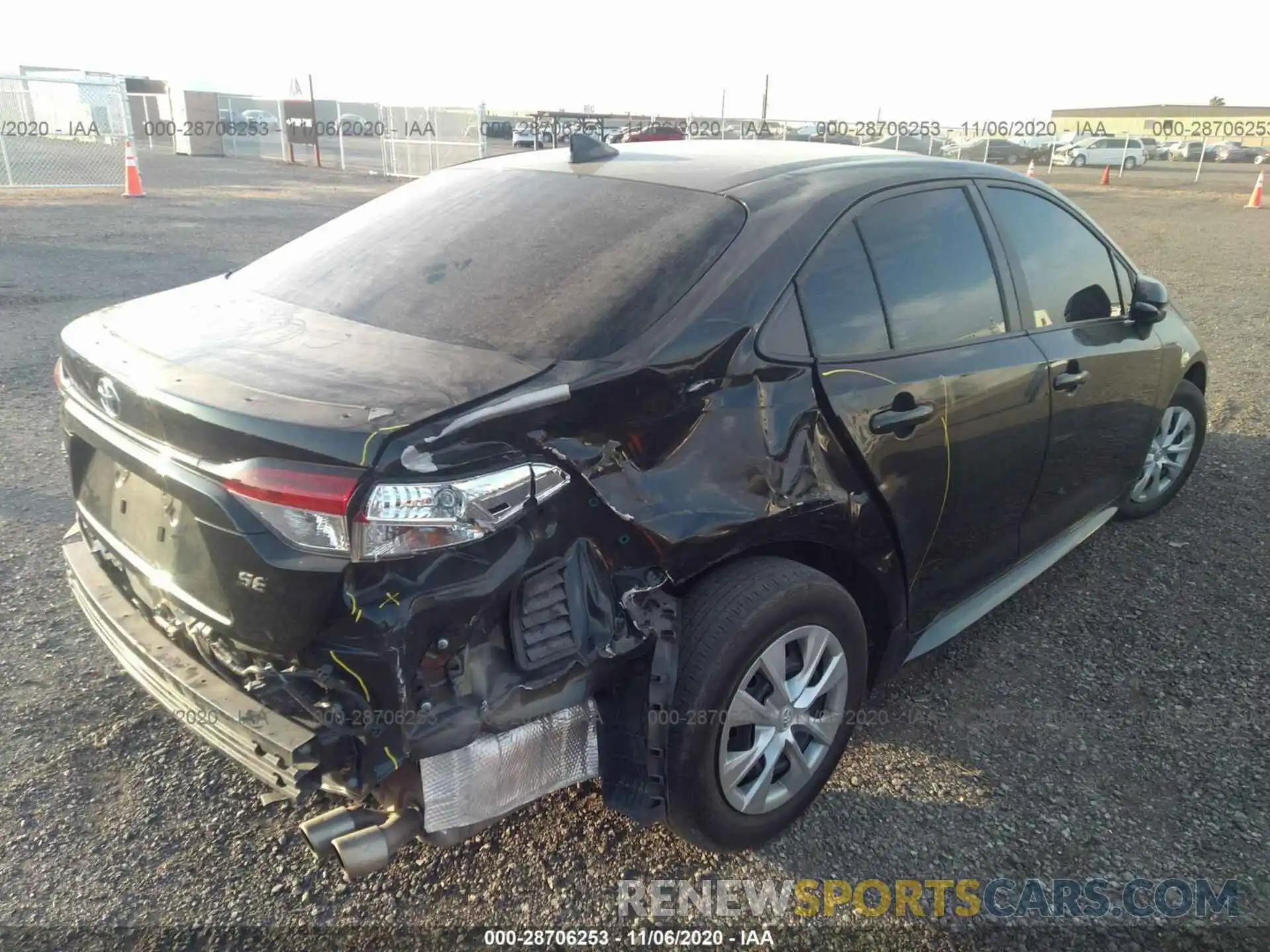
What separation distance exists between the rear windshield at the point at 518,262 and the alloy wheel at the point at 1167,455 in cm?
303

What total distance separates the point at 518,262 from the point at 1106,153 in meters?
46.0

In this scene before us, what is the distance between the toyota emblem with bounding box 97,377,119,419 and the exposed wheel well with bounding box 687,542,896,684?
1513 mm

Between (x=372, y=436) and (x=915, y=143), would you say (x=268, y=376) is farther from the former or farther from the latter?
(x=915, y=143)

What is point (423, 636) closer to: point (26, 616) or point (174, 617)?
point (174, 617)

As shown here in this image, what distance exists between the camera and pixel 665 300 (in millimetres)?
2404

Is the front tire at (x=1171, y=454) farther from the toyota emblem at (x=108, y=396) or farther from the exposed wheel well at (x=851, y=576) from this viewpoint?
the toyota emblem at (x=108, y=396)

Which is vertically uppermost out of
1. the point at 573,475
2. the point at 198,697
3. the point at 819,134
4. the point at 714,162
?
the point at 714,162

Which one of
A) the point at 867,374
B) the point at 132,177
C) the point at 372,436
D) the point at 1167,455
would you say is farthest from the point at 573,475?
the point at 132,177

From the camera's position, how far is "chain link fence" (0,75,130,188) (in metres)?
18.1

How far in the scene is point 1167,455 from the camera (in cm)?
470

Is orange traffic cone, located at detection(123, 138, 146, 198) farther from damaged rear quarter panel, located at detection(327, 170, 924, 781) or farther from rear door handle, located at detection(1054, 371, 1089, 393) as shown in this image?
rear door handle, located at detection(1054, 371, 1089, 393)

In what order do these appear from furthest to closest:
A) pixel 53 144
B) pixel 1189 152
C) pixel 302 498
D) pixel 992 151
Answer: pixel 1189 152
pixel 992 151
pixel 53 144
pixel 302 498

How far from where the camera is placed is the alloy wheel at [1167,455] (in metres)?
4.57

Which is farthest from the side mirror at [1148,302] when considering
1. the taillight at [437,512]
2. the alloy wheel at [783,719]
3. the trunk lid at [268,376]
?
the taillight at [437,512]
